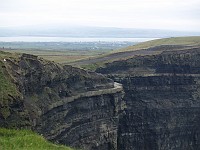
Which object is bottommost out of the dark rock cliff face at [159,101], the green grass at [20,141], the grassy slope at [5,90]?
the dark rock cliff face at [159,101]

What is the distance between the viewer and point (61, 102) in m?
49.4

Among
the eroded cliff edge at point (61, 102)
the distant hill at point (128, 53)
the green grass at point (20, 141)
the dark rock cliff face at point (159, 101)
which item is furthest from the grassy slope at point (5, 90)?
the distant hill at point (128, 53)

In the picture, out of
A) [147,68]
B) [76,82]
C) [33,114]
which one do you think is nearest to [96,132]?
[76,82]

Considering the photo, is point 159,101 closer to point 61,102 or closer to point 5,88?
point 61,102

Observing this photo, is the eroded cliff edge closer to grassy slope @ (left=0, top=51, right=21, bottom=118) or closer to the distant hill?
grassy slope @ (left=0, top=51, right=21, bottom=118)

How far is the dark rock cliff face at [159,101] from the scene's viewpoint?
2894 inches

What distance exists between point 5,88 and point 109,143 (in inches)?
1156

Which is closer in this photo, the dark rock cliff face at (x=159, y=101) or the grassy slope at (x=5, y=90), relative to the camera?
the grassy slope at (x=5, y=90)

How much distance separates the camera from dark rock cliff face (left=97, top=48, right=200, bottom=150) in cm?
7350

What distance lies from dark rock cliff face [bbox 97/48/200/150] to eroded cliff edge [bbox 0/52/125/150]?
371 inches

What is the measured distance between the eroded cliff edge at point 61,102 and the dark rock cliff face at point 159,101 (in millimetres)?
9421

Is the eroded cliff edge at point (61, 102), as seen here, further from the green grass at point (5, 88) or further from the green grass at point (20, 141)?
the green grass at point (20, 141)

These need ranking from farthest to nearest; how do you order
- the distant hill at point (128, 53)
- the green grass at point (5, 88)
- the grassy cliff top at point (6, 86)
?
the distant hill at point (128, 53) → the grassy cliff top at point (6, 86) → the green grass at point (5, 88)

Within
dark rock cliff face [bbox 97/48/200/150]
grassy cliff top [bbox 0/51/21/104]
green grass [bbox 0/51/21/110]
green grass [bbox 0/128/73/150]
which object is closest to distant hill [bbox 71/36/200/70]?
dark rock cliff face [bbox 97/48/200/150]
